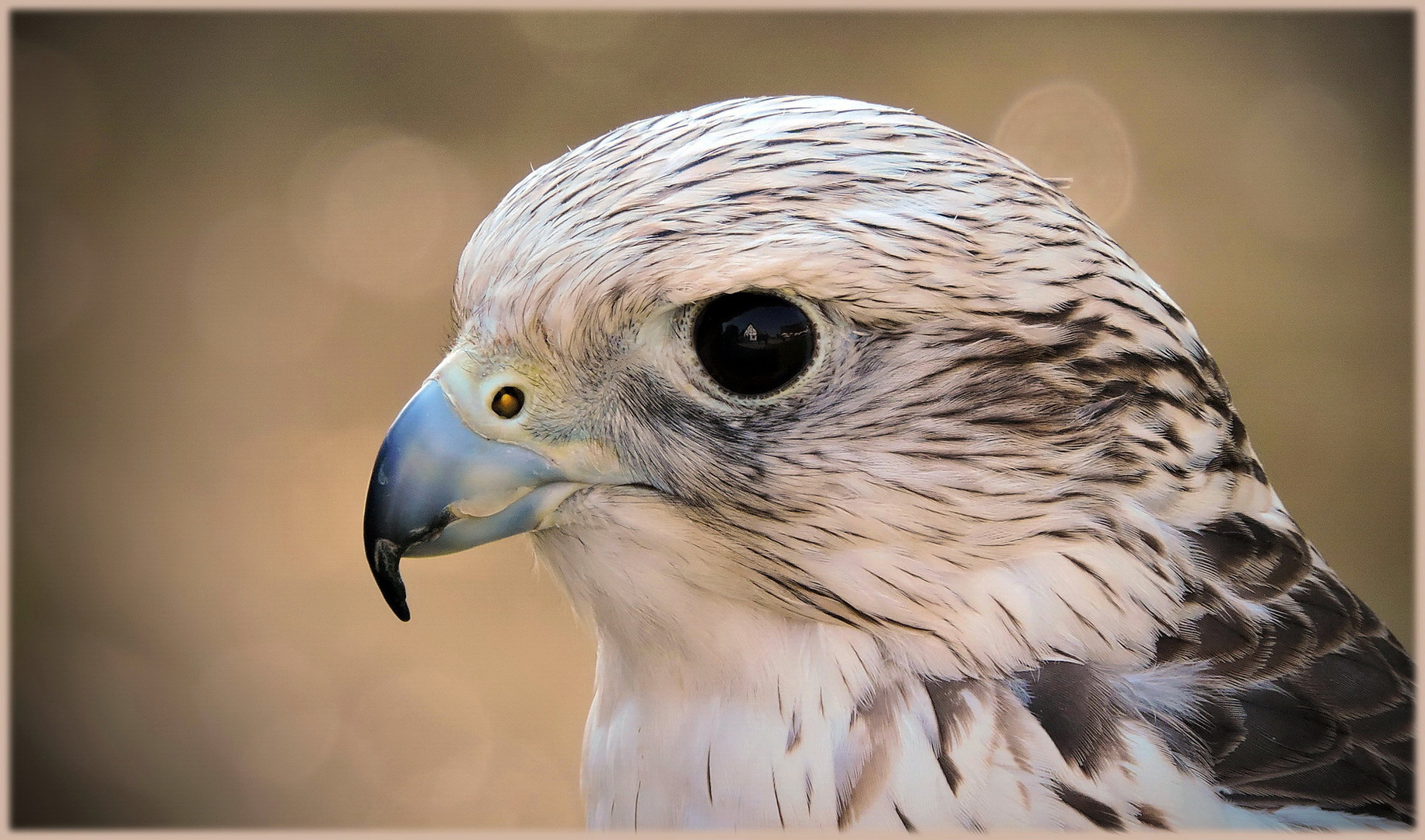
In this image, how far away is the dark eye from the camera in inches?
48.0

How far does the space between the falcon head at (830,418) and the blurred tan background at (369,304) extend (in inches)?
127

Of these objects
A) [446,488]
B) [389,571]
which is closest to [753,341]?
[446,488]

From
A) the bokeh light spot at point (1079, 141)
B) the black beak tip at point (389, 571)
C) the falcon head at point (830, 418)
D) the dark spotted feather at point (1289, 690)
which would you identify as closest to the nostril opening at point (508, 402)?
the falcon head at point (830, 418)

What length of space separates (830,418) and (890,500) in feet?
0.40

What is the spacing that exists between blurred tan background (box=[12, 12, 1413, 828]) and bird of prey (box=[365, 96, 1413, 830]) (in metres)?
3.23

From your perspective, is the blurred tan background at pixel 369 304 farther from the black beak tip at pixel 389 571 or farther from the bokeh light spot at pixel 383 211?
the black beak tip at pixel 389 571

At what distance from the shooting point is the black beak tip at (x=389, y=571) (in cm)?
131

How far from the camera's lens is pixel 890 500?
4.09ft

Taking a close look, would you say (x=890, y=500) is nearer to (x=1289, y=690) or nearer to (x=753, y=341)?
(x=753, y=341)

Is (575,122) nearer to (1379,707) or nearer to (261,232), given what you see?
(261,232)

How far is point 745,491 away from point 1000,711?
1.28 feet

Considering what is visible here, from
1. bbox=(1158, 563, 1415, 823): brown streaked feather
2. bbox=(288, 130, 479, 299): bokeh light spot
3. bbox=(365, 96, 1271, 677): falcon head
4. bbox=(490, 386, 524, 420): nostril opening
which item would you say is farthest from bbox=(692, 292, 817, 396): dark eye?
bbox=(288, 130, 479, 299): bokeh light spot

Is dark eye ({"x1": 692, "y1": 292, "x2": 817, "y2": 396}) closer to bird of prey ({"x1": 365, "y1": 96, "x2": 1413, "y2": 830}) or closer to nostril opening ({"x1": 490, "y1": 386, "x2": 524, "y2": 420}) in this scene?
bird of prey ({"x1": 365, "y1": 96, "x2": 1413, "y2": 830})

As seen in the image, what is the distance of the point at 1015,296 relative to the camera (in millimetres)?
1263
